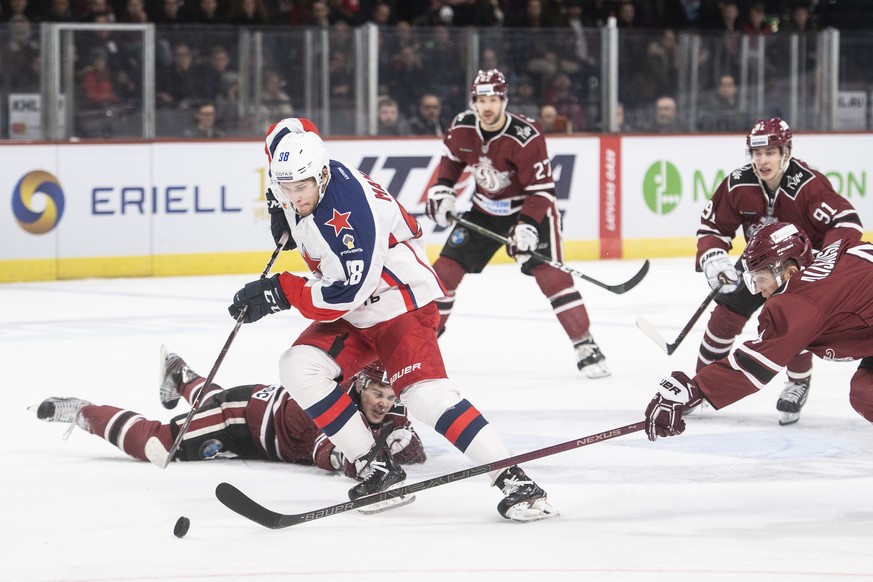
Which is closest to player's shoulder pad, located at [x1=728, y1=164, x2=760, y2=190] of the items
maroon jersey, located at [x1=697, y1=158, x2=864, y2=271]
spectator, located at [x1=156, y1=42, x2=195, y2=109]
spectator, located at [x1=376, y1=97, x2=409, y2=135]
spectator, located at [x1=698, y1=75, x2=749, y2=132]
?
maroon jersey, located at [x1=697, y1=158, x2=864, y2=271]

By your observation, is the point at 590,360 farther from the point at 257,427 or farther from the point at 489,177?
the point at 257,427

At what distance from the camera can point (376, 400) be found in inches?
152

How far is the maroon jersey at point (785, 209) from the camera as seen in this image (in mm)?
4469

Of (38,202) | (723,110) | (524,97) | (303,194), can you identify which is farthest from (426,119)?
(303,194)

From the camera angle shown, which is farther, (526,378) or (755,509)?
(526,378)

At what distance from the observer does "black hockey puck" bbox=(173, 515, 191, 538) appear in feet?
10.8

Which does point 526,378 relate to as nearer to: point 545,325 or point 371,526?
point 545,325

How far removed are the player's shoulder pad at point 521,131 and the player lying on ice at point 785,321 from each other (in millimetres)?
2199

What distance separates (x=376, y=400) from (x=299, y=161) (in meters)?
0.76

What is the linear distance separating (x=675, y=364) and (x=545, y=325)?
1136 mm

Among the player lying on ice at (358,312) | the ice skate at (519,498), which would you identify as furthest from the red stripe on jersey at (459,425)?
the ice skate at (519,498)

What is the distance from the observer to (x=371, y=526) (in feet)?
11.2

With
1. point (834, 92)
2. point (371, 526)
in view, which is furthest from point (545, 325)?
point (834, 92)

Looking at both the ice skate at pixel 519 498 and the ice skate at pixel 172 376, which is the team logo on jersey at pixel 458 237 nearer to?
the ice skate at pixel 172 376
